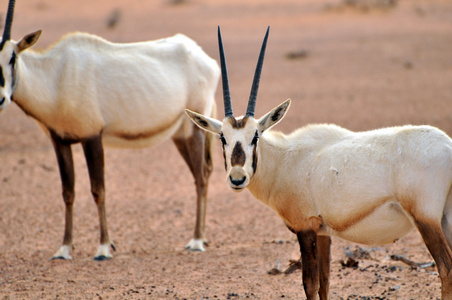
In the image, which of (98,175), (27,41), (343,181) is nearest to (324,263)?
(343,181)

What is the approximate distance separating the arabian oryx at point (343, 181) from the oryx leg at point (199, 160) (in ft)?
9.03

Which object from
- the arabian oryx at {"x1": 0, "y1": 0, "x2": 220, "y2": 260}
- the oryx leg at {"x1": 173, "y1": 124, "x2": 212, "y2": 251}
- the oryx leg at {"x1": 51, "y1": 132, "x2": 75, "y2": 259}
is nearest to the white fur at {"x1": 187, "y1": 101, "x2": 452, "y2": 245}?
the arabian oryx at {"x1": 0, "y1": 0, "x2": 220, "y2": 260}

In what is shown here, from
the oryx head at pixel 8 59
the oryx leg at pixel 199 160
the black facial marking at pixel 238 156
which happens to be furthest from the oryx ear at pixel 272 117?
the oryx head at pixel 8 59

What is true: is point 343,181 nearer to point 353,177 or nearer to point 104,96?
point 353,177

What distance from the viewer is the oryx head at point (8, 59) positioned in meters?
7.13

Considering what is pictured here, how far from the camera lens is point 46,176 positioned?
11227 millimetres

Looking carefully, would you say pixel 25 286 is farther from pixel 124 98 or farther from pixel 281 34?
pixel 281 34

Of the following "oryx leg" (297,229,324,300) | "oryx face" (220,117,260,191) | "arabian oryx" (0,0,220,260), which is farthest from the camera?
"arabian oryx" (0,0,220,260)

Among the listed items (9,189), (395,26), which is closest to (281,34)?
(395,26)

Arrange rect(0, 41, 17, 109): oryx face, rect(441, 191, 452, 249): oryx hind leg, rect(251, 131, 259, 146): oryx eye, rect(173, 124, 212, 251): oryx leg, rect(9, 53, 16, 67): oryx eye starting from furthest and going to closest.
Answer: rect(173, 124, 212, 251): oryx leg, rect(9, 53, 16, 67): oryx eye, rect(0, 41, 17, 109): oryx face, rect(251, 131, 259, 146): oryx eye, rect(441, 191, 452, 249): oryx hind leg

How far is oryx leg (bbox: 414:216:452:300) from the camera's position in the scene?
4562 mm

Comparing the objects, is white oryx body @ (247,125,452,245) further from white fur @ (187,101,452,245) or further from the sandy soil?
the sandy soil

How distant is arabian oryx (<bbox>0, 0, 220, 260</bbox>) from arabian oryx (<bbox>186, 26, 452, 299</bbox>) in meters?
2.36

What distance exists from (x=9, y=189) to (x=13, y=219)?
5.07 feet
